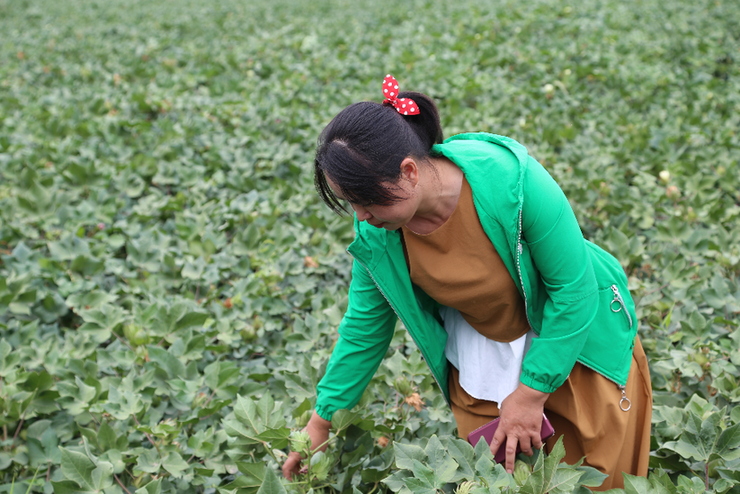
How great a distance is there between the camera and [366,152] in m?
1.38

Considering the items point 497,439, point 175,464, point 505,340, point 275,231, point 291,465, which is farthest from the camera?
point 275,231

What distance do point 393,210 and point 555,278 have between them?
0.40 m

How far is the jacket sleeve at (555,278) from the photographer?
1431mm

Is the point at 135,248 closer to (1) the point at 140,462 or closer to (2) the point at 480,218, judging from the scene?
(1) the point at 140,462

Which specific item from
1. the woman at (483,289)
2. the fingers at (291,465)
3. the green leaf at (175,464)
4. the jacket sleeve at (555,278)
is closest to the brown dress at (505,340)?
the woman at (483,289)

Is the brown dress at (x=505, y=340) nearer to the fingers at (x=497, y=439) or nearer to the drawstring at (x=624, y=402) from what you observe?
the drawstring at (x=624, y=402)

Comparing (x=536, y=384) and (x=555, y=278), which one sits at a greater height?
(x=555, y=278)

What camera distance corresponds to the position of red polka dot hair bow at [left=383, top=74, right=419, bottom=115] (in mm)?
1471

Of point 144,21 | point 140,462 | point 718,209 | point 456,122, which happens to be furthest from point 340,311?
point 144,21

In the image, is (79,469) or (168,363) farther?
(168,363)

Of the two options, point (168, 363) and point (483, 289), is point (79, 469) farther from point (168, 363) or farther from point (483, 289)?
point (483, 289)

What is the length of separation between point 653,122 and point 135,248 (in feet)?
10.8

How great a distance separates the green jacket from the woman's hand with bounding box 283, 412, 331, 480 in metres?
0.07

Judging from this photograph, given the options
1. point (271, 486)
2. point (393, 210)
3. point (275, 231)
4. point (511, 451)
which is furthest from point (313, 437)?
point (275, 231)
